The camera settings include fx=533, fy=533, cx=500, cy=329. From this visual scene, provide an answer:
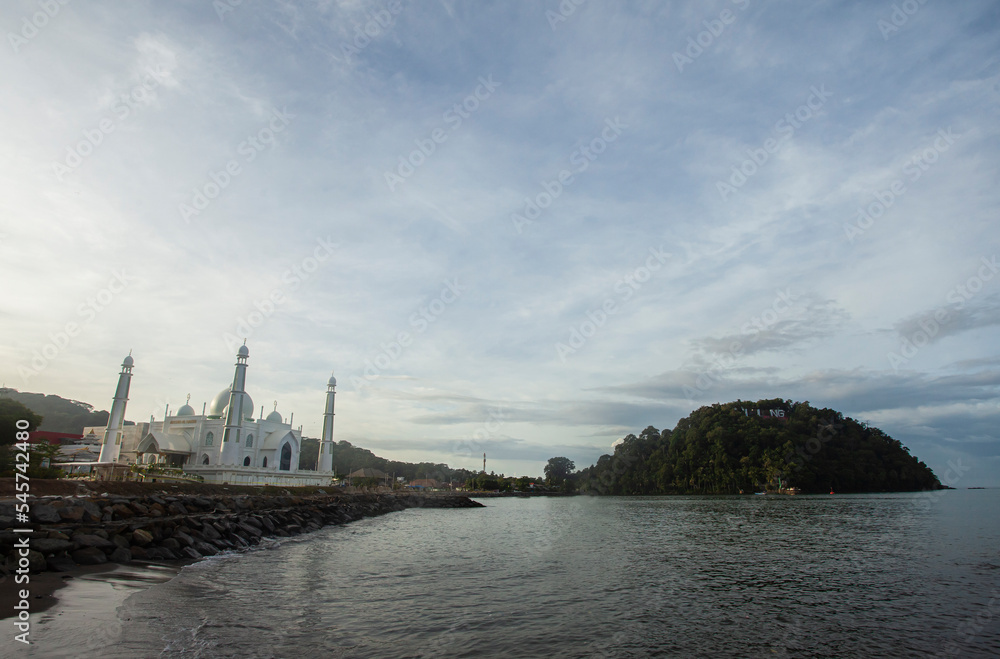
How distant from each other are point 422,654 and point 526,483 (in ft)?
538

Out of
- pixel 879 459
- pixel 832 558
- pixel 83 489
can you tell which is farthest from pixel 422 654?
pixel 879 459

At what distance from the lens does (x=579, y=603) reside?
15188 millimetres

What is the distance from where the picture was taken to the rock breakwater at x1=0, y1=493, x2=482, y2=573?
17.3 metres

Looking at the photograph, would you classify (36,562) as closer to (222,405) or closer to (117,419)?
(117,419)

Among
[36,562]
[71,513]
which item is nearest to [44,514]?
[71,513]

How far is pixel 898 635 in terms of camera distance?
12.2m

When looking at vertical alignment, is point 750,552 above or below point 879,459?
below

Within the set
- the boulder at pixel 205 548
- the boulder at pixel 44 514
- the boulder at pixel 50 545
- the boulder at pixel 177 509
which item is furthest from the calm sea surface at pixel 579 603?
the boulder at pixel 177 509

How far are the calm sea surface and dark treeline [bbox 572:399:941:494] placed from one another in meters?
106

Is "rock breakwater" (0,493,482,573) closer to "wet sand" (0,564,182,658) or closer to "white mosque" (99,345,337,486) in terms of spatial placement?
"wet sand" (0,564,182,658)

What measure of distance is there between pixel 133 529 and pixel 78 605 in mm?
10642

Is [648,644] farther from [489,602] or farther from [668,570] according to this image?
[668,570]

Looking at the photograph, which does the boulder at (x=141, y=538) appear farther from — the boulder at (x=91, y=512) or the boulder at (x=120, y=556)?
the boulder at (x=91, y=512)

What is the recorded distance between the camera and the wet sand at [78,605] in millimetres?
10023
